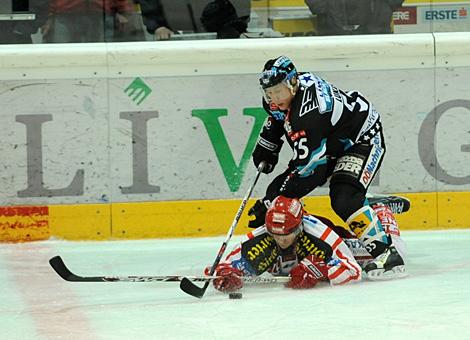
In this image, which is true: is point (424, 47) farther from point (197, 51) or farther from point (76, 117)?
point (76, 117)

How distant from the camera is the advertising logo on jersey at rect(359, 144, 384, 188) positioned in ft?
17.6

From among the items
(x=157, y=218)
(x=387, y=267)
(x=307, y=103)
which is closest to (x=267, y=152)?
(x=307, y=103)

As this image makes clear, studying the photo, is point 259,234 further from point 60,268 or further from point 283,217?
point 60,268

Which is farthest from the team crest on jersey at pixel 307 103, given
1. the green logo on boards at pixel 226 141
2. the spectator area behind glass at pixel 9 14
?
the spectator area behind glass at pixel 9 14

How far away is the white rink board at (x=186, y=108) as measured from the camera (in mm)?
6566

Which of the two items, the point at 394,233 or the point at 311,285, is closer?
the point at 311,285

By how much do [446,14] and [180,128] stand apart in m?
1.75

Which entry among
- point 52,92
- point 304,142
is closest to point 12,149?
point 52,92

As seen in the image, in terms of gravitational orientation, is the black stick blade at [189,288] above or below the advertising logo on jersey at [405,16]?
below

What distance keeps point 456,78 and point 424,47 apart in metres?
0.27

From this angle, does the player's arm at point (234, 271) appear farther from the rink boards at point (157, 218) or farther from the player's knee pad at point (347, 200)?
the rink boards at point (157, 218)

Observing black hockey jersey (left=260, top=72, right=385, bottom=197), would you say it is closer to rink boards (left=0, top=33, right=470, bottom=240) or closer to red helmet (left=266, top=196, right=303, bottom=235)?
red helmet (left=266, top=196, right=303, bottom=235)

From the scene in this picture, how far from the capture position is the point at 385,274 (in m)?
5.27

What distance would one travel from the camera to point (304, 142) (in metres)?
5.00
